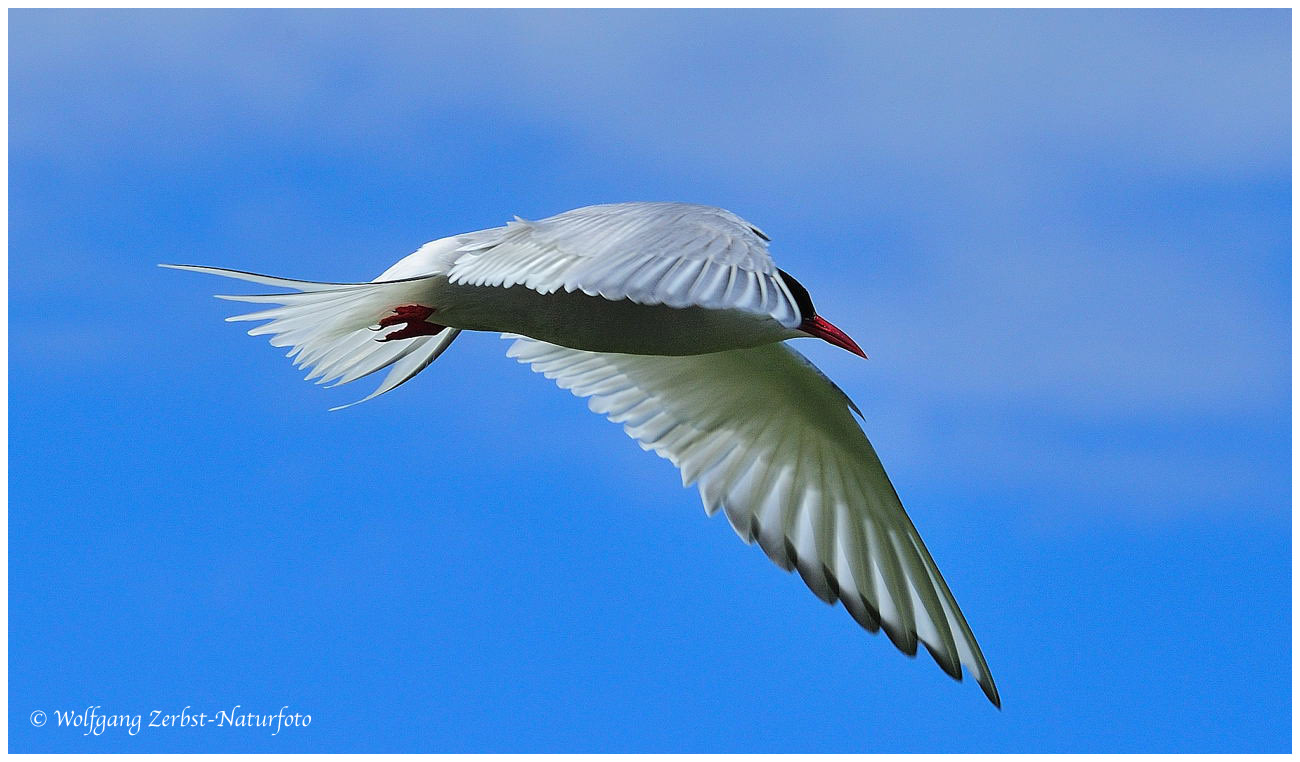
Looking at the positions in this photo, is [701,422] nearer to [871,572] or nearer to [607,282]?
[871,572]

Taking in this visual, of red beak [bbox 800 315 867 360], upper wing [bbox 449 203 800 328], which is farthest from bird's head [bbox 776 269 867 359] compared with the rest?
upper wing [bbox 449 203 800 328]

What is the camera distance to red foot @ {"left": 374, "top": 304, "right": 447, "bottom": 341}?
6.21 meters

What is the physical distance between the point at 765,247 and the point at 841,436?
2.60 metres

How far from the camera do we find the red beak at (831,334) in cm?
629

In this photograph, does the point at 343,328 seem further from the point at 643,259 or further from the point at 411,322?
the point at 643,259

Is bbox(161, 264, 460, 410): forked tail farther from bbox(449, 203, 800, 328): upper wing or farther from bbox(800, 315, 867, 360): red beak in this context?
bbox(800, 315, 867, 360): red beak

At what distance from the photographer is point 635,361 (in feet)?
25.8

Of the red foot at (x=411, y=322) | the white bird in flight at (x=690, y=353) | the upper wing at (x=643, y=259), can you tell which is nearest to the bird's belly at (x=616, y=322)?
the white bird in flight at (x=690, y=353)

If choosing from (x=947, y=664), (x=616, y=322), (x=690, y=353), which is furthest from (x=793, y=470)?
(x=616, y=322)

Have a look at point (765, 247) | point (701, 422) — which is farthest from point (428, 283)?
point (701, 422)

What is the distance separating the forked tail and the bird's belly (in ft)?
1.14

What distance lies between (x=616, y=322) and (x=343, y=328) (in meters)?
1.47

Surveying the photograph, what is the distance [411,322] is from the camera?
6297 mm

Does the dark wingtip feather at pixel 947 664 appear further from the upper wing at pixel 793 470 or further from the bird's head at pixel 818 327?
the bird's head at pixel 818 327
